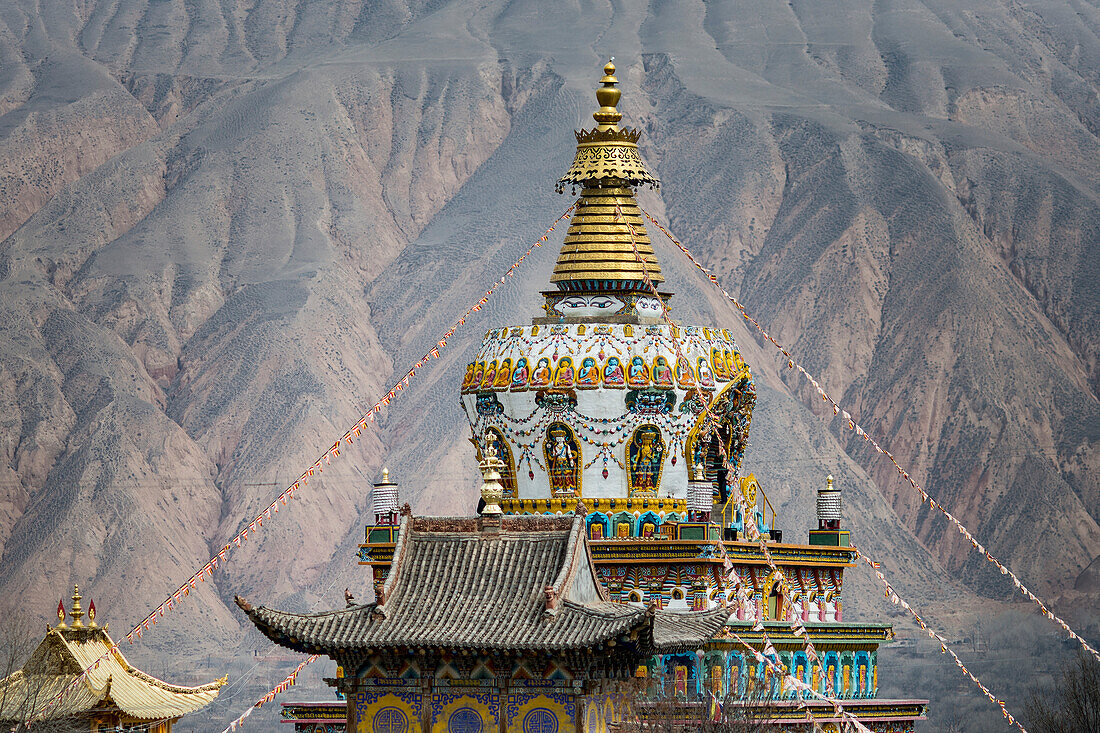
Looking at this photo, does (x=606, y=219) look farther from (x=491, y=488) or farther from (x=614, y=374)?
(x=491, y=488)

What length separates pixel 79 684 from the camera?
3891 cm

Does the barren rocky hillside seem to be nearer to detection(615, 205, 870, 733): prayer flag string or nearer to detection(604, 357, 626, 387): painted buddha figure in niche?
detection(615, 205, 870, 733): prayer flag string

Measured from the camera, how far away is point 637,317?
3862 centimetres

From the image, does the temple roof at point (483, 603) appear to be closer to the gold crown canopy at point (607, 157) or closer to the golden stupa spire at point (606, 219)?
the golden stupa spire at point (606, 219)

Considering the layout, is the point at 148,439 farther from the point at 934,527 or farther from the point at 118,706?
the point at 118,706

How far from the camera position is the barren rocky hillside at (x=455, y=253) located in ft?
352

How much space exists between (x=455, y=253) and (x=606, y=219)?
89809 mm

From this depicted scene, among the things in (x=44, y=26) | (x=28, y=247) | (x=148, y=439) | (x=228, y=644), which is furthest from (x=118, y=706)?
(x=44, y=26)

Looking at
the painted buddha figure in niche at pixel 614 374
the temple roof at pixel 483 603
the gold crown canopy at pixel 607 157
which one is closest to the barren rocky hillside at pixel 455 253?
the gold crown canopy at pixel 607 157

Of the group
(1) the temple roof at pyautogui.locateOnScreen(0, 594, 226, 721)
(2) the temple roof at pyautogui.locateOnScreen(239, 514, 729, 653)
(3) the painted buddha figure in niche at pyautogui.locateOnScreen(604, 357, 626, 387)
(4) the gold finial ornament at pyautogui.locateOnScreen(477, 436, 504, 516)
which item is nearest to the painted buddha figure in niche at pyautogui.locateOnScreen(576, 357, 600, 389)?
(3) the painted buddha figure in niche at pyautogui.locateOnScreen(604, 357, 626, 387)

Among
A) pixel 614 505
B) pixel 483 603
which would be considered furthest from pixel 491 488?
pixel 614 505

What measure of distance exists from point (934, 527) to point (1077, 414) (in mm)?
9837

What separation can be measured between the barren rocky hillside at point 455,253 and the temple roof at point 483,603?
63349mm

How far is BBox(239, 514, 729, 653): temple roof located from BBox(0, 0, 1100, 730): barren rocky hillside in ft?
208
